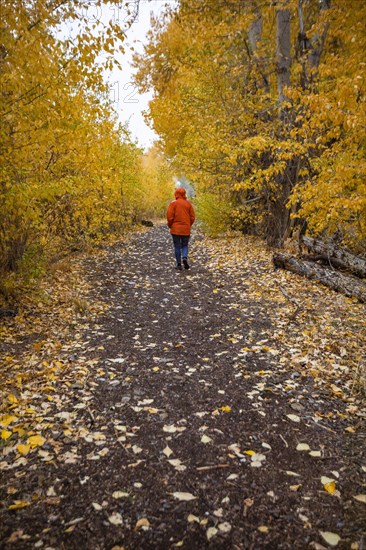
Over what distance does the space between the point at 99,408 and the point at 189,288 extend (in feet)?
16.1

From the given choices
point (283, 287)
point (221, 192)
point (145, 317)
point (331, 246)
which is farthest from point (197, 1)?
point (145, 317)

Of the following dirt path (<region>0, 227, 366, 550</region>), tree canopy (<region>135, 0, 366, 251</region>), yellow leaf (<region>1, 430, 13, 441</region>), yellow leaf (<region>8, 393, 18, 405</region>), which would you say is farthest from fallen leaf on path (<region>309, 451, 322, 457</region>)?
tree canopy (<region>135, 0, 366, 251</region>)

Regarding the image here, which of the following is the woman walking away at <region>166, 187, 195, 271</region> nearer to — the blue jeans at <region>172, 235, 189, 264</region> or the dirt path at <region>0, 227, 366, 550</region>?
the blue jeans at <region>172, 235, 189, 264</region>

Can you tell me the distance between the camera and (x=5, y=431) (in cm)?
343

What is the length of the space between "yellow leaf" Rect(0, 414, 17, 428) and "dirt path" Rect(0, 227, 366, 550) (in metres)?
0.09

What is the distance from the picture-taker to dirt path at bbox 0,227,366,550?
8.22 feet

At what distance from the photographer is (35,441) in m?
3.33

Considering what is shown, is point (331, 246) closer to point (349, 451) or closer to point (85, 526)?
point (349, 451)

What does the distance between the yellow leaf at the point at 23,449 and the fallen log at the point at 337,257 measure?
7.66 meters

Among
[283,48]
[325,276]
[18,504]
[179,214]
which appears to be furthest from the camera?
[283,48]

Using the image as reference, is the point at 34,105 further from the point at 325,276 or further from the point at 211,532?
the point at 325,276

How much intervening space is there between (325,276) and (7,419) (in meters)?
7.07

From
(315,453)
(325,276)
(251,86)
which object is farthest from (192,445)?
(251,86)

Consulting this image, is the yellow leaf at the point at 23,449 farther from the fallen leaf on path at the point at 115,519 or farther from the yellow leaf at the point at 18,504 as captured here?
the fallen leaf on path at the point at 115,519
